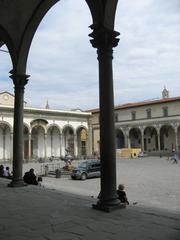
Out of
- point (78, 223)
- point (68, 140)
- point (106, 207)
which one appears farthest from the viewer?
point (68, 140)

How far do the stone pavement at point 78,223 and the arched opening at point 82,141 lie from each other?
158 feet

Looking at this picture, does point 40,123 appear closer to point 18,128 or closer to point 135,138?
point 135,138

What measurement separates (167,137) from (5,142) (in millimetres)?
28694

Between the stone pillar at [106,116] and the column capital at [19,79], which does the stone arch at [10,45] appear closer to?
the column capital at [19,79]

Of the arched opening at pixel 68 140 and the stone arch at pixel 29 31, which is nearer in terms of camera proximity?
the stone arch at pixel 29 31

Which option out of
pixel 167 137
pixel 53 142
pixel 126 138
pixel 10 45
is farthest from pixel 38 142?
pixel 10 45

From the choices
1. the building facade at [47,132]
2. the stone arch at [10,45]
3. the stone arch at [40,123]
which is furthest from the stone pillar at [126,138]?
the stone arch at [10,45]

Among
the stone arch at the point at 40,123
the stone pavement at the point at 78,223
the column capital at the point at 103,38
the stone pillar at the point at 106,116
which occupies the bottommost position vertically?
the stone pavement at the point at 78,223

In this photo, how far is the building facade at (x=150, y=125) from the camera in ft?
180

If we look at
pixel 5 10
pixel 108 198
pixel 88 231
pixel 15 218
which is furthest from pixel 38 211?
pixel 5 10

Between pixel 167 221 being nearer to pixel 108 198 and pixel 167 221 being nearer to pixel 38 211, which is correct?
pixel 108 198

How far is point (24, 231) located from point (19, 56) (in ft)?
20.7

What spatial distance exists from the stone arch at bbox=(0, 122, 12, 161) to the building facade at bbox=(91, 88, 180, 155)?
17090 mm

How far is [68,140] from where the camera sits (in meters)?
54.2
